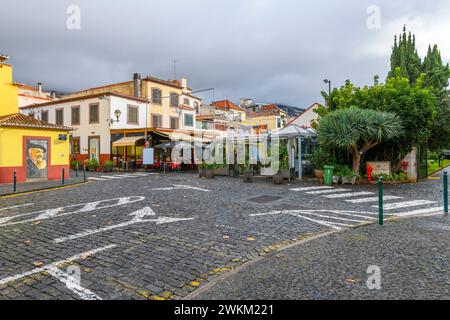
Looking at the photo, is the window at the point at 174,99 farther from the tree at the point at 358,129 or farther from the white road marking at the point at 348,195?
the white road marking at the point at 348,195

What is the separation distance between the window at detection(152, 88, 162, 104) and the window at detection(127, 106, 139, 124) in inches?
112

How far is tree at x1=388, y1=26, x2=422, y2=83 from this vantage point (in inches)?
915

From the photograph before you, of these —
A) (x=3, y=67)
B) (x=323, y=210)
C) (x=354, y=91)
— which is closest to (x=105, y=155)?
(x=3, y=67)

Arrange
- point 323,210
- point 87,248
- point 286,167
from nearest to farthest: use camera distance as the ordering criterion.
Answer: point 87,248 < point 323,210 < point 286,167

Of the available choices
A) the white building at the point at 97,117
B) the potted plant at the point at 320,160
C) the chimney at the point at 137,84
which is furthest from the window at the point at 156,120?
the potted plant at the point at 320,160

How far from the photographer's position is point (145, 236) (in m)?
5.73

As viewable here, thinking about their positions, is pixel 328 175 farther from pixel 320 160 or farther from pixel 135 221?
pixel 135 221

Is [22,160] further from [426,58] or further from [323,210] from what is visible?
[426,58]

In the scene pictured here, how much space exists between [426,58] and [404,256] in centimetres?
2641

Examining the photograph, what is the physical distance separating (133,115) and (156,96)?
13.5 ft

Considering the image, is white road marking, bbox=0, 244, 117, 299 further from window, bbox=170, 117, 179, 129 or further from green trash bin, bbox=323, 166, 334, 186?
window, bbox=170, 117, 179, 129

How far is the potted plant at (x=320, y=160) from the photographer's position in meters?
16.0

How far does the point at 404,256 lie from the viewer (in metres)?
4.50
